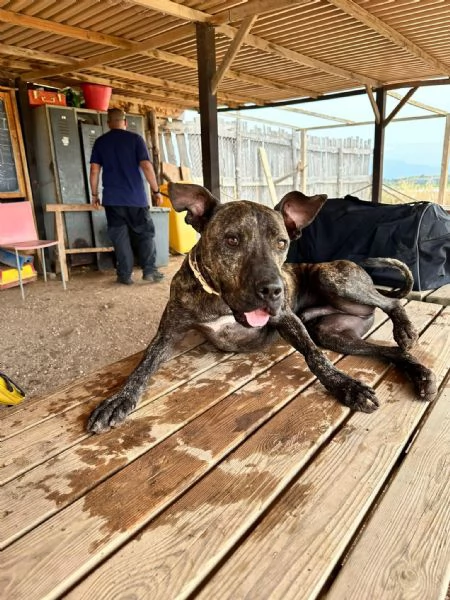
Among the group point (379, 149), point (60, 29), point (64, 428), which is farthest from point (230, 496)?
point (379, 149)

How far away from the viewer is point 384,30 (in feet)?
14.5

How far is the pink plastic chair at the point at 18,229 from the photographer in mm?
5551

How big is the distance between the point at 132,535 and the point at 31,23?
465cm

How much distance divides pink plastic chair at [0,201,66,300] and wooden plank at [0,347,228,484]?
4.20 metres

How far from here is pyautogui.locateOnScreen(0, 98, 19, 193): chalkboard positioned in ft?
20.1

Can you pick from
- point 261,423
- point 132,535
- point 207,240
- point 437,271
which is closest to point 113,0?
point 207,240

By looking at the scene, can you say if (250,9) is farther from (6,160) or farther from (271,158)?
(271,158)

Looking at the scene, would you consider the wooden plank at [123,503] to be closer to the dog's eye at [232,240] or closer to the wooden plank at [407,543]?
the wooden plank at [407,543]

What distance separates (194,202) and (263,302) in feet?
1.98

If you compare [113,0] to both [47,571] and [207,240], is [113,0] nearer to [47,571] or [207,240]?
[207,240]

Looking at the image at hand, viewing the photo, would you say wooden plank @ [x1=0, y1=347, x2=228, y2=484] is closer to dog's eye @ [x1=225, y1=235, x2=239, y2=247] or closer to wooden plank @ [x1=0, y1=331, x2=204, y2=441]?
wooden plank @ [x1=0, y1=331, x2=204, y2=441]

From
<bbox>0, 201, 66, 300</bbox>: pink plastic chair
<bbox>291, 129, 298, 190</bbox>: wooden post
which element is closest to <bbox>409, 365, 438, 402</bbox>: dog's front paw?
<bbox>0, 201, 66, 300</bbox>: pink plastic chair

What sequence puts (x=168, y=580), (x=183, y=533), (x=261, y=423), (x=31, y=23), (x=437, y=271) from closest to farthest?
1. (x=168, y=580)
2. (x=183, y=533)
3. (x=261, y=423)
4. (x=437, y=271)
5. (x=31, y=23)

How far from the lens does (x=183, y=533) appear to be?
1.02m
